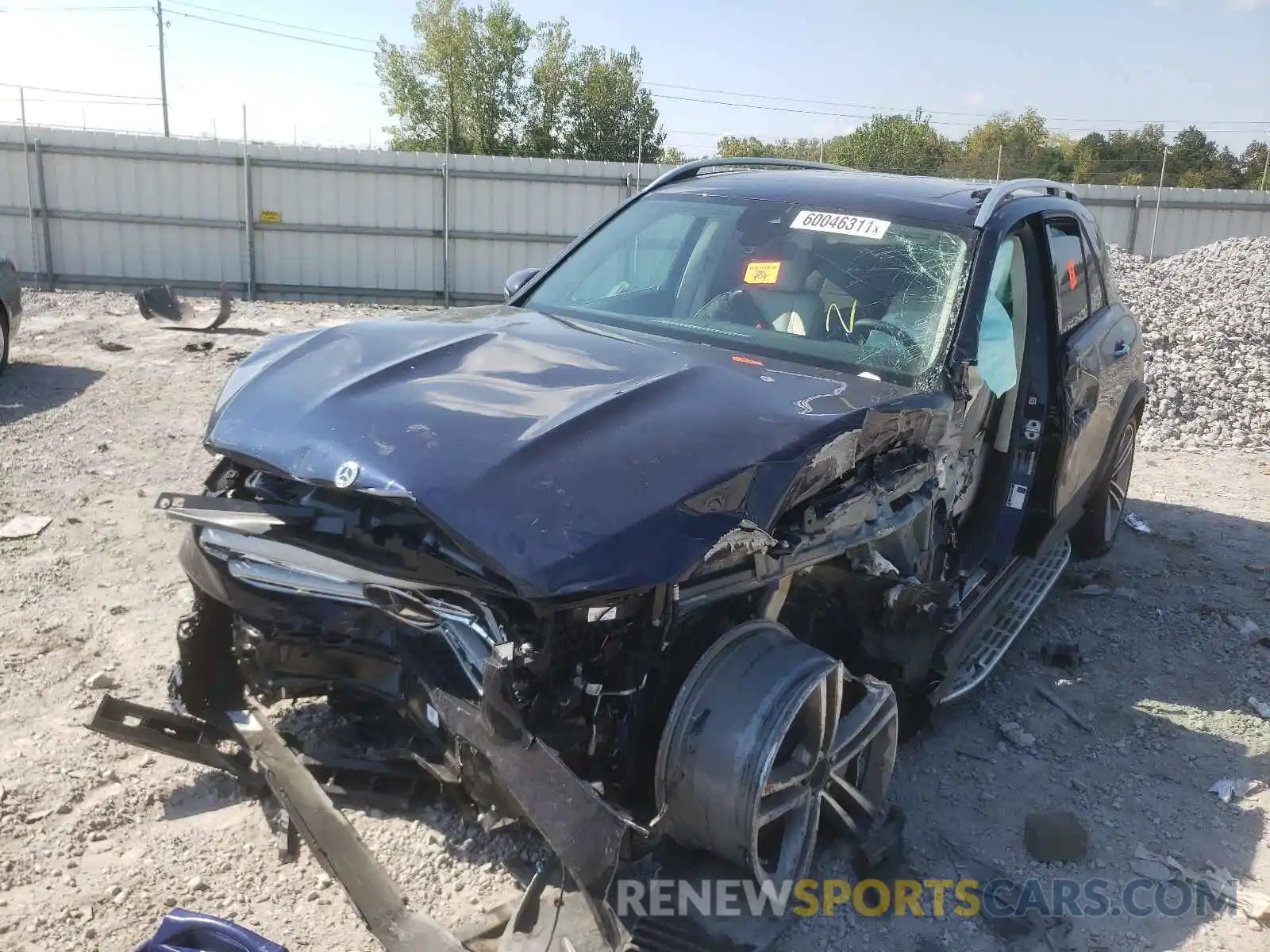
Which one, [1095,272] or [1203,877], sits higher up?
[1095,272]

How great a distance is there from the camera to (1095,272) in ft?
17.3

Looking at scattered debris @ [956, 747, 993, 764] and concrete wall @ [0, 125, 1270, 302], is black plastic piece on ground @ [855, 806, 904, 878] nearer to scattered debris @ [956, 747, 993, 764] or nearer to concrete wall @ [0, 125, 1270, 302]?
scattered debris @ [956, 747, 993, 764]

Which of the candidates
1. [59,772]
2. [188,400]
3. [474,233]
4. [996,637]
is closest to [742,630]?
[996,637]

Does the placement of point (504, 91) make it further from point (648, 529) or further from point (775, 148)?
point (648, 529)

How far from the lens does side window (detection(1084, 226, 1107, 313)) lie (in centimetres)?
517

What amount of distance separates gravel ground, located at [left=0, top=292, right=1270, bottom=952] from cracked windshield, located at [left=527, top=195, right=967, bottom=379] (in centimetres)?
155

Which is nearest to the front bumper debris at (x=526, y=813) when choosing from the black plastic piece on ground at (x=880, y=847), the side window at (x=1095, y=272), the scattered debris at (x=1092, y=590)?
the black plastic piece on ground at (x=880, y=847)

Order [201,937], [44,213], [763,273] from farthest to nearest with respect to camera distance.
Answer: [44,213] → [763,273] → [201,937]

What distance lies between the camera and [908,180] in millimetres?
4402

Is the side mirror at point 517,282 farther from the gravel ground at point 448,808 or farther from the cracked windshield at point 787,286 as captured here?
the gravel ground at point 448,808

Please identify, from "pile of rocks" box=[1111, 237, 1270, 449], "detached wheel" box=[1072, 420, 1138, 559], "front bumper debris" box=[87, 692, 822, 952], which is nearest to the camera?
"front bumper debris" box=[87, 692, 822, 952]

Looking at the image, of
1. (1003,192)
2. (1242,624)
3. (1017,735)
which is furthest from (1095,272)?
(1017,735)

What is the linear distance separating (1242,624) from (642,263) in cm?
359

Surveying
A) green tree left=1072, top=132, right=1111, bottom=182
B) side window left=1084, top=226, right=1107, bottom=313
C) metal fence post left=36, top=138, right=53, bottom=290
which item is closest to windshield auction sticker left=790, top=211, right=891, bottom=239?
side window left=1084, top=226, right=1107, bottom=313
